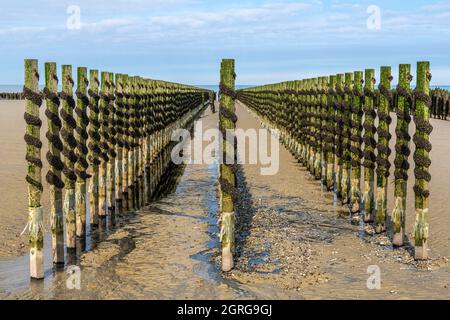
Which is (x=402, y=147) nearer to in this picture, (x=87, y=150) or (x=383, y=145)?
(x=383, y=145)

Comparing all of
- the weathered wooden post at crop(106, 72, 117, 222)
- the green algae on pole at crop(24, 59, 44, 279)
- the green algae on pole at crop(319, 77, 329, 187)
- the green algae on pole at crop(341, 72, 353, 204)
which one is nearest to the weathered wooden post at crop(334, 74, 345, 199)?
the green algae on pole at crop(341, 72, 353, 204)

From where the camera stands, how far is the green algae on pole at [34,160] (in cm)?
734

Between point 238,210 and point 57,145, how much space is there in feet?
15.8

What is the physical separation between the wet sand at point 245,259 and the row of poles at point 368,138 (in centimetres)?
50

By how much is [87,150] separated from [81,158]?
0.63ft

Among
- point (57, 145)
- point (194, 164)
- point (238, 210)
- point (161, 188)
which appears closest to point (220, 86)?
point (57, 145)

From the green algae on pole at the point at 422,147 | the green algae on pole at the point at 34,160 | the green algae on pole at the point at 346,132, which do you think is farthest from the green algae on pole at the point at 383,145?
the green algae on pole at the point at 34,160

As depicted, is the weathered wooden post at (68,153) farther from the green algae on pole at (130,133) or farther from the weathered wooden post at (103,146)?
the green algae on pole at (130,133)

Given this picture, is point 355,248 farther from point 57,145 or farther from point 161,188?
point 161,188

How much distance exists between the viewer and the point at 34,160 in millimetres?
7383

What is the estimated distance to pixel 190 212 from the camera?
11969 mm

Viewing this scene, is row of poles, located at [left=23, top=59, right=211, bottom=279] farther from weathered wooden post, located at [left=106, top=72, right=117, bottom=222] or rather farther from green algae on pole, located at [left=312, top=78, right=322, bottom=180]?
green algae on pole, located at [left=312, top=78, right=322, bottom=180]

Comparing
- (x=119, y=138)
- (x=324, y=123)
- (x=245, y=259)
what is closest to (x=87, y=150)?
(x=245, y=259)
